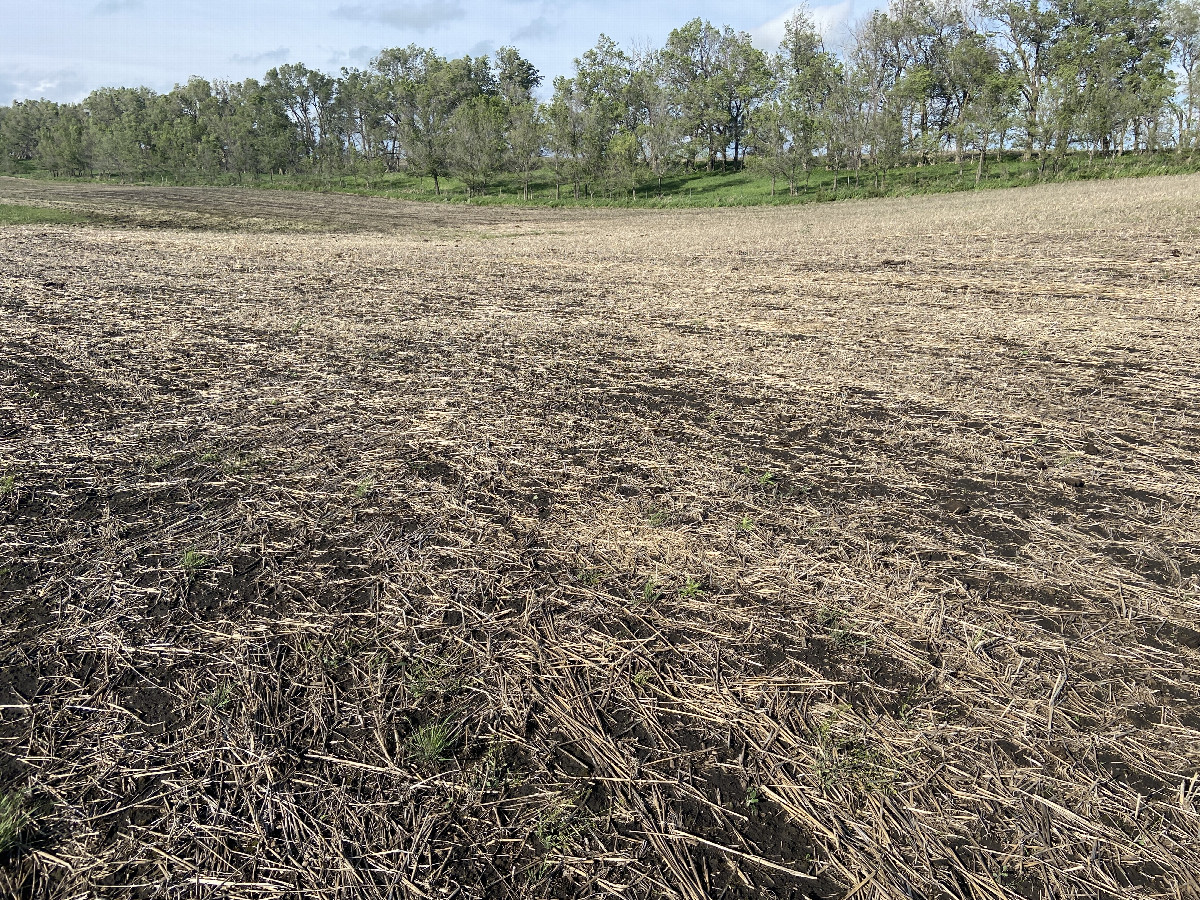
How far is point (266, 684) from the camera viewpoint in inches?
118

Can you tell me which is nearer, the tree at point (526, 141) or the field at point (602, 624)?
the field at point (602, 624)

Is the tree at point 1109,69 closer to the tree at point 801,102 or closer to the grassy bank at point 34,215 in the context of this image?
the tree at point 801,102

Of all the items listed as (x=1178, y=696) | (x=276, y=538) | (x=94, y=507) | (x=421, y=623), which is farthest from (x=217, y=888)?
(x=1178, y=696)

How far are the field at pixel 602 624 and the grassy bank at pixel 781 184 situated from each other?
160 feet

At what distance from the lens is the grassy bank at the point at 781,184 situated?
165 ft

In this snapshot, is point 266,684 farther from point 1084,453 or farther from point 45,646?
point 1084,453

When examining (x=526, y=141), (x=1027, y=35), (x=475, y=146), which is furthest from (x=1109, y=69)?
(x=475, y=146)

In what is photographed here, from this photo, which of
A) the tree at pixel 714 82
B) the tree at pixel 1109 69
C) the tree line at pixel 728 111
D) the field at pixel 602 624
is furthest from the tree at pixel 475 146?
the field at pixel 602 624

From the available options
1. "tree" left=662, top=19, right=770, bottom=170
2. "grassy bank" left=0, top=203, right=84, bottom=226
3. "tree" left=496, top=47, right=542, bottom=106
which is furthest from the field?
"tree" left=496, top=47, right=542, bottom=106

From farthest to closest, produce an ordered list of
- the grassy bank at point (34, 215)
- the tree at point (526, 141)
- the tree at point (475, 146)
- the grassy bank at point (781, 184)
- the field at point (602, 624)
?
the tree at point (475, 146)
the tree at point (526, 141)
the grassy bank at point (781, 184)
the grassy bank at point (34, 215)
the field at point (602, 624)

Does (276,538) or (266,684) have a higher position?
(276,538)

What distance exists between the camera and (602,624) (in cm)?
343

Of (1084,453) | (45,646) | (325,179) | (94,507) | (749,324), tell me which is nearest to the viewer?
(45,646)

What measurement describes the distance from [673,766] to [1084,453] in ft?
15.8
